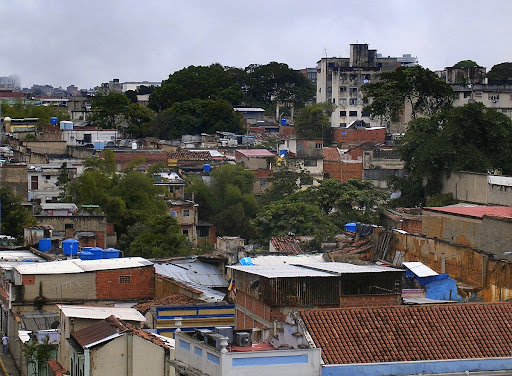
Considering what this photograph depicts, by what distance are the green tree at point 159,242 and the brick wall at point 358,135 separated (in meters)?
32.1

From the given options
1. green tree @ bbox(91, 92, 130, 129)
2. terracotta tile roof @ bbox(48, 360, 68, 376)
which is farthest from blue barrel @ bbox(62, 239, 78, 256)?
green tree @ bbox(91, 92, 130, 129)

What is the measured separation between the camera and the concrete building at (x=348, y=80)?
84.9 meters

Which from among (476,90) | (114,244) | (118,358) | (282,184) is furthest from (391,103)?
(118,358)

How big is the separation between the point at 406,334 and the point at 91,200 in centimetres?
3112

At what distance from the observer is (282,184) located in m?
57.2

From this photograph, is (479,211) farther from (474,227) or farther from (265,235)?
(265,235)


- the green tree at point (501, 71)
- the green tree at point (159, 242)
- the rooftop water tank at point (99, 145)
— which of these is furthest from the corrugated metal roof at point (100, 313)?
the green tree at point (501, 71)

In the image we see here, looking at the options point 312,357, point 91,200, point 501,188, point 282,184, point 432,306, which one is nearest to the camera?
point 312,357

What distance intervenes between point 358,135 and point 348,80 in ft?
38.4

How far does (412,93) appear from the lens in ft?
191

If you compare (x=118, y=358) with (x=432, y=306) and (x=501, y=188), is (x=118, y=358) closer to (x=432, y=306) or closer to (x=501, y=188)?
(x=432, y=306)

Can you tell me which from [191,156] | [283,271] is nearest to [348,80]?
[191,156]

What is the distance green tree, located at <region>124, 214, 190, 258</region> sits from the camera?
39250 mm

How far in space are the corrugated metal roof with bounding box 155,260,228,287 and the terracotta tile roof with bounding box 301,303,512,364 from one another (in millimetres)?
10890
